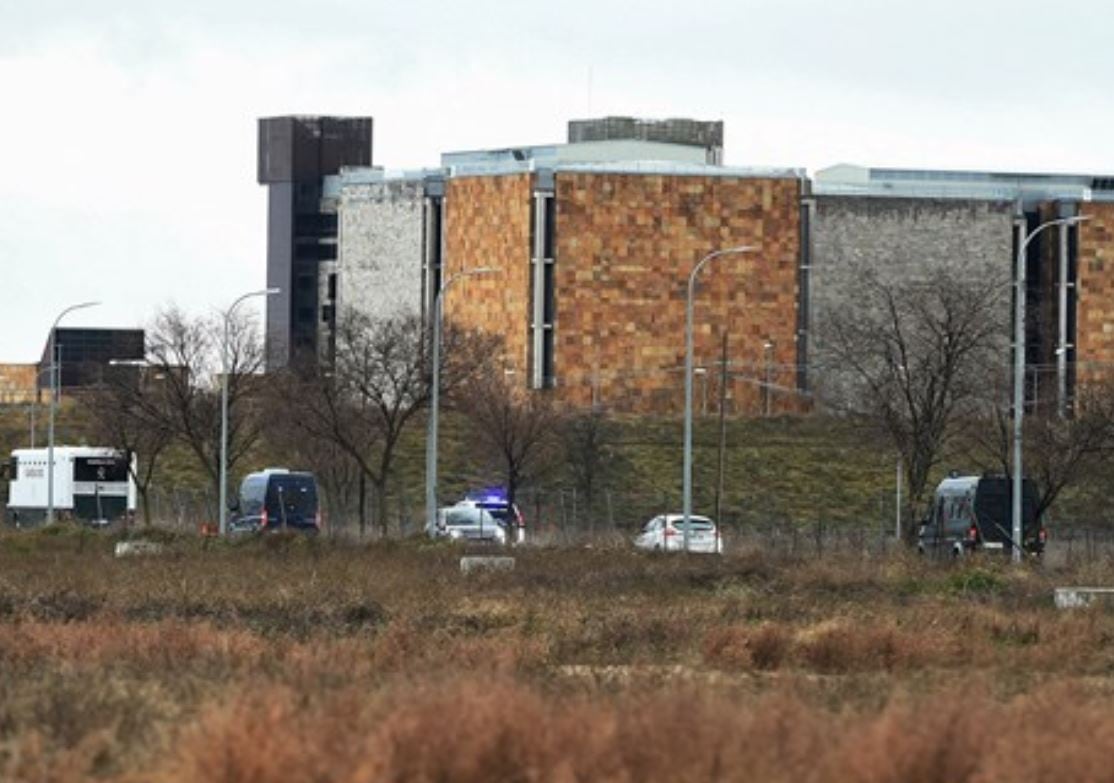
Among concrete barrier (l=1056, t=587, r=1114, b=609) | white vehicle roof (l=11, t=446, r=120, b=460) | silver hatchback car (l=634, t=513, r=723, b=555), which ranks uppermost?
white vehicle roof (l=11, t=446, r=120, b=460)

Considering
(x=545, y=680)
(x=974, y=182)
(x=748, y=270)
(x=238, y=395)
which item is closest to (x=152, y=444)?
(x=238, y=395)

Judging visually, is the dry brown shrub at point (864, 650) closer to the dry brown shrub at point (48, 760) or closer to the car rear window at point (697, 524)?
the dry brown shrub at point (48, 760)

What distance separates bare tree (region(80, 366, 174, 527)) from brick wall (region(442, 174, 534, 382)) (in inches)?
832

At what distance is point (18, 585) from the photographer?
1827 inches

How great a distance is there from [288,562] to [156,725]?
1528 inches

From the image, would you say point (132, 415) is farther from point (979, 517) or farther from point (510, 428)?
A: point (979, 517)

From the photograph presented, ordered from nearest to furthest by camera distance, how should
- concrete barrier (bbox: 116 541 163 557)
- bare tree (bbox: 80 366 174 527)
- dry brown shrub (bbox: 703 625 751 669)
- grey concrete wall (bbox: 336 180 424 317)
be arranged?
dry brown shrub (bbox: 703 625 751 669) < concrete barrier (bbox: 116 541 163 557) < bare tree (bbox: 80 366 174 527) < grey concrete wall (bbox: 336 180 424 317)

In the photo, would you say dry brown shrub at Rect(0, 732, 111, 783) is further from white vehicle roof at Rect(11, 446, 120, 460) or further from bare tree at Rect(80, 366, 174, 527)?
white vehicle roof at Rect(11, 446, 120, 460)

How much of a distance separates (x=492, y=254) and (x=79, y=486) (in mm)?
30825

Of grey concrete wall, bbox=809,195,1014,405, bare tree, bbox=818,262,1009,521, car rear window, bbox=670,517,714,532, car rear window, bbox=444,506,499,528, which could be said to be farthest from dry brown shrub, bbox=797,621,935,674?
grey concrete wall, bbox=809,195,1014,405

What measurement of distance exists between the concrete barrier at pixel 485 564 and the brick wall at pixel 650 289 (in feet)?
225

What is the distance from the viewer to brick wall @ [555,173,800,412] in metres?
126

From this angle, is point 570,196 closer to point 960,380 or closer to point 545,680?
point 960,380

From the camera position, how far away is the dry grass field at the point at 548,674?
17484 millimetres
